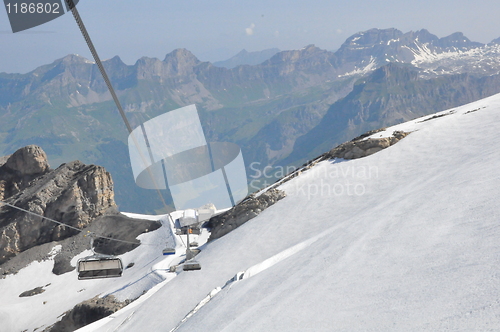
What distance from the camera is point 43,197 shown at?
83.9 meters

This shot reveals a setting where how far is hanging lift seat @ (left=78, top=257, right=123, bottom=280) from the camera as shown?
27.2 metres

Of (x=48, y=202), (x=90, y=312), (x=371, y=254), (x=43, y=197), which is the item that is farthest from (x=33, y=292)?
(x=371, y=254)

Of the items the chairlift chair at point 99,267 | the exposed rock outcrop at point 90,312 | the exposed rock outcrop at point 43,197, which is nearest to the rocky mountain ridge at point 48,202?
the exposed rock outcrop at point 43,197

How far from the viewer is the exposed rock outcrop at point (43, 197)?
263 ft

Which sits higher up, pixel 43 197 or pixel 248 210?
pixel 43 197

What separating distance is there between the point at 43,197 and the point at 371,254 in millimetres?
81228

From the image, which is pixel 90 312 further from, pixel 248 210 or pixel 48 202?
pixel 48 202

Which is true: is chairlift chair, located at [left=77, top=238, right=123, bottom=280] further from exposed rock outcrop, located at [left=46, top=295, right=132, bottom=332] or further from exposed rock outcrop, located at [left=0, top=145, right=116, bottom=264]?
exposed rock outcrop, located at [left=0, top=145, right=116, bottom=264]

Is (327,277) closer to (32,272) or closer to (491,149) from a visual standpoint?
(491,149)

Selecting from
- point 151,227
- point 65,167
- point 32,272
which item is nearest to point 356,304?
point 151,227

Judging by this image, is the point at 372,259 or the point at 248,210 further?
the point at 248,210

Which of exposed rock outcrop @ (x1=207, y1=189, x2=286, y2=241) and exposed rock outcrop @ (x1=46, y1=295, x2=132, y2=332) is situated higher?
exposed rock outcrop @ (x1=207, y1=189, x2=286, y2=241)

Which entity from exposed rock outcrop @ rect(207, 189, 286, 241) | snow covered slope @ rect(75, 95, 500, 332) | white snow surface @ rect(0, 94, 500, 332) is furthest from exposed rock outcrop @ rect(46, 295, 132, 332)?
exposed rock outcrop @ rect(207, 189, 286, 241)

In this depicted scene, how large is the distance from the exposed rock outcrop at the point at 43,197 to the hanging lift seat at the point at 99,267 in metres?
60.6
